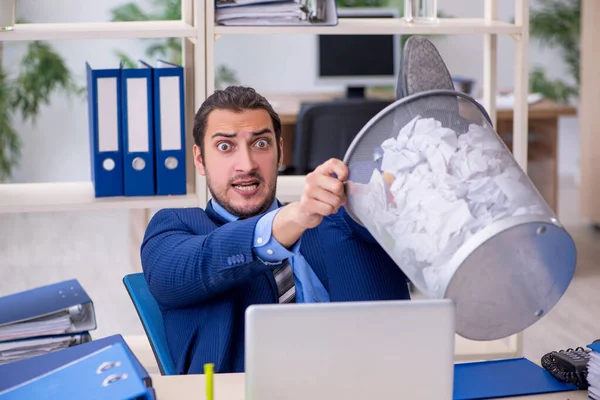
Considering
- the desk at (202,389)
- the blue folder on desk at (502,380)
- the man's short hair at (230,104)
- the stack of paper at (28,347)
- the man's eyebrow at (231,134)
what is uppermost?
the man's short hair at (230,104)

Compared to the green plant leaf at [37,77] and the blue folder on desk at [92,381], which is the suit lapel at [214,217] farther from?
the green plant leaf at [37,77]

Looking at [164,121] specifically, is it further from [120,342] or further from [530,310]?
[530,310]

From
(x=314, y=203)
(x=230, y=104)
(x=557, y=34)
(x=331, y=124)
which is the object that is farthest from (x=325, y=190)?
(x=557, y=34)

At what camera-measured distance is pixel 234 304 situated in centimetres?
177

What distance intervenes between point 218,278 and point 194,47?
121cm

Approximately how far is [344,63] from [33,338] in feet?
11.4

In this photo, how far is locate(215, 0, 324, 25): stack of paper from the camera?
2615 mm

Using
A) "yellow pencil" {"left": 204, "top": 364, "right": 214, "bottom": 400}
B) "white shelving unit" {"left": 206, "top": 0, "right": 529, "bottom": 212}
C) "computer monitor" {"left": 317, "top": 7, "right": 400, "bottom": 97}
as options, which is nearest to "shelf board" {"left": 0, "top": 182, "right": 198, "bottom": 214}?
"white shelving unit" {"left": 206, "top": 0, "right": 529, "bottom": 212}

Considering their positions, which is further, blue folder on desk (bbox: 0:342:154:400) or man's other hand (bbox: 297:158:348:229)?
man's other hand (bbox: 297:158:348:229)

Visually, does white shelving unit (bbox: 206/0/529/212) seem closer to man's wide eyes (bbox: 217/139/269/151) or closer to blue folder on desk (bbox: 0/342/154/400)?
man's wide eyes (bbox: 217/139/269/151)

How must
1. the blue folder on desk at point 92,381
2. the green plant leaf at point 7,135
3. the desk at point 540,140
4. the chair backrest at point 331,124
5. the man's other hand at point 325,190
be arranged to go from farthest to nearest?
1. the green plant leaf at point 7,135
2. the desk at point 540,140
3. the chair backrest at point 331,124
4. the man's other hand at point 325,190
5. the blue folder on desk at point 92,381

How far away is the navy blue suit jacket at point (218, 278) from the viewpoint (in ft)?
5.42

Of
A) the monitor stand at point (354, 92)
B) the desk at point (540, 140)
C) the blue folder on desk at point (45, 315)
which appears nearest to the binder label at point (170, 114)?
the blue folder on desk at point (45, 315)

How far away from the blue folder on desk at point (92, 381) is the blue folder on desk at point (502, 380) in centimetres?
50
